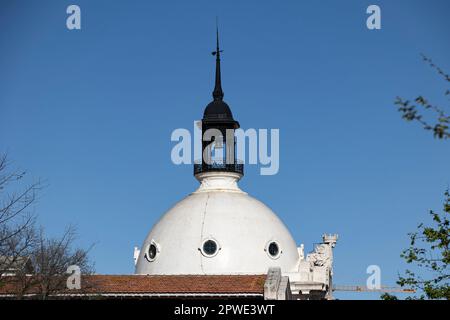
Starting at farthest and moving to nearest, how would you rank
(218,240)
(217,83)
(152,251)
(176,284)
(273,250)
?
(217,83)
(152,251)
(273,250)
(218,240)
(176,284)

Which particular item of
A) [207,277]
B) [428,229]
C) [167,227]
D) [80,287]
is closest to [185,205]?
[167,227]

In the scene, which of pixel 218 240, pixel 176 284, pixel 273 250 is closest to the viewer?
pixel 176 284

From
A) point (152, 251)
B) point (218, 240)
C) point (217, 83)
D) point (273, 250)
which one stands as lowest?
point (273, 250)

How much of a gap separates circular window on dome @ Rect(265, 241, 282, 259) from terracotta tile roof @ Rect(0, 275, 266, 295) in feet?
42.1

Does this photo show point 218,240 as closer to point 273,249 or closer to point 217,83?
point 273,249

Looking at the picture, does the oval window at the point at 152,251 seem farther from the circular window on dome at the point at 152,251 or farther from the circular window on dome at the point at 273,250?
the circular window on dome at the point at 273,250

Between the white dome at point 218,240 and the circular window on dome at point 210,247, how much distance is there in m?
0.07

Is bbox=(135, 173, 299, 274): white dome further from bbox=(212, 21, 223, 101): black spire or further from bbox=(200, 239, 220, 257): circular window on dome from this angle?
bbox=(212, 21, 223, 101): black spire

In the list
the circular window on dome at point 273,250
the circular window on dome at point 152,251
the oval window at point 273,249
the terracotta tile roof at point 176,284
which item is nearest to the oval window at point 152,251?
the circular window on dome at point 152,251

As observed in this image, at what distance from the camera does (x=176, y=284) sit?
61531 mm

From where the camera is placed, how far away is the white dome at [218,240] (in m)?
74.8

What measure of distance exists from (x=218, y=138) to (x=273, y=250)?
31.6 feet

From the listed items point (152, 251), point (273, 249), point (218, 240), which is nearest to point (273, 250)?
point (273, 249)
